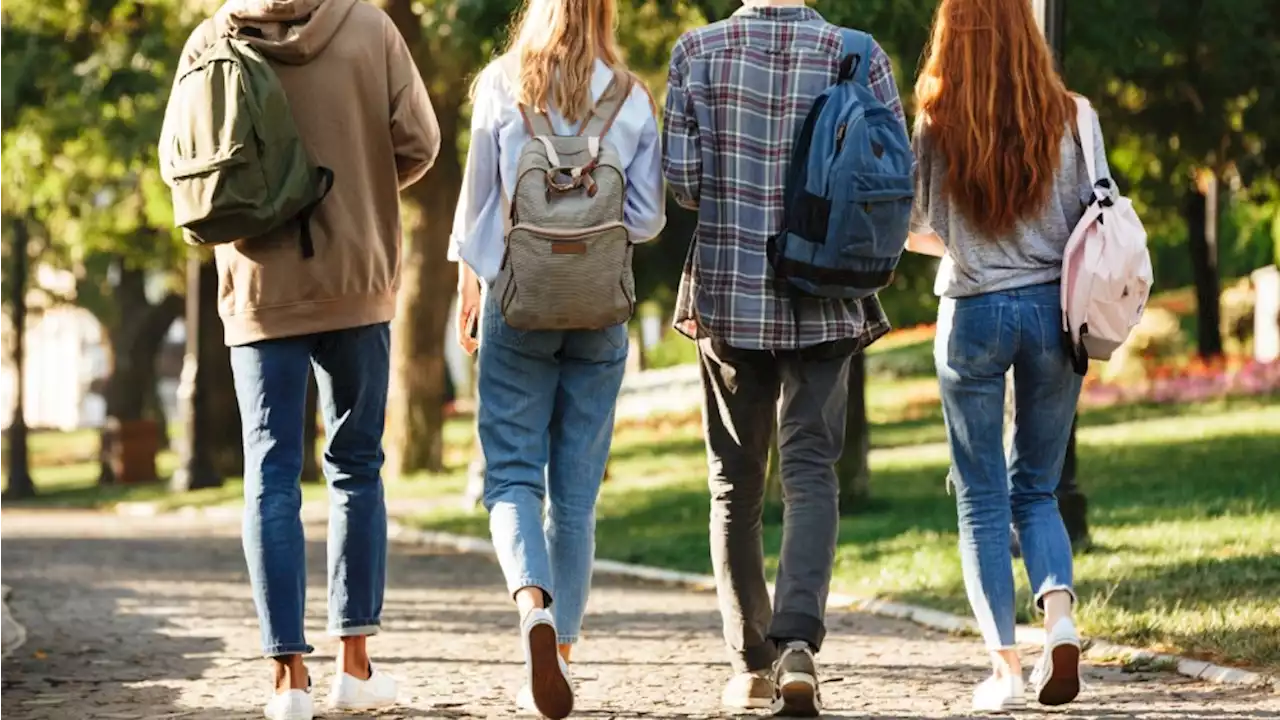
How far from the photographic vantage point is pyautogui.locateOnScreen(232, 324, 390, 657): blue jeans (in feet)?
20.2

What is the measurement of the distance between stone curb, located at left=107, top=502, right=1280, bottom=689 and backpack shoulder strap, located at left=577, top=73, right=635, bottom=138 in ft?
8.49

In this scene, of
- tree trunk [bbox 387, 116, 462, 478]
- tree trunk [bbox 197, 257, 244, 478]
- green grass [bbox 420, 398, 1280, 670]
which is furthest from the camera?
tree trunk [bbox 197, 257, 244, 478]

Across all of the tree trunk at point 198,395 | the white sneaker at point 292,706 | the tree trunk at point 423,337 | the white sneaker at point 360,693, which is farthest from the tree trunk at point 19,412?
the white sneaker at point 292,706

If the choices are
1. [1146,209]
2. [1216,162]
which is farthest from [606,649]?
[1146,209]

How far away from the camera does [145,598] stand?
37.3 ft

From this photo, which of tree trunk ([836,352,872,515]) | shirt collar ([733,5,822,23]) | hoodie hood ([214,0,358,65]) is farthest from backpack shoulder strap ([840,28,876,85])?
tree trunk ([836,352,872,515])

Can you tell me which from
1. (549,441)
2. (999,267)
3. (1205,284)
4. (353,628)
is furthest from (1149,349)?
(353,628)

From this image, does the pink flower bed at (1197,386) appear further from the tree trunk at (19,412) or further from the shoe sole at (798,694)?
the shoe sole at (798,694)

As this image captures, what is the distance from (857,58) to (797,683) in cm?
169

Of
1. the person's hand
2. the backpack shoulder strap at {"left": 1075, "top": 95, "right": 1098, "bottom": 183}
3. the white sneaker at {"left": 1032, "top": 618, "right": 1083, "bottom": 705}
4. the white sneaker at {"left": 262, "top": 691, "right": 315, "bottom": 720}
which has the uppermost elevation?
the backpack shoulder strap at {"left": 1075, "top": 95, "right": 1098, "bottom": 183}

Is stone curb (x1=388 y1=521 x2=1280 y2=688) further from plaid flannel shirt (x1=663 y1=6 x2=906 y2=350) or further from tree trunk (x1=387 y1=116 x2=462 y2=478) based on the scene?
tree trunk (x1=387 y1=116 x2=462 y2=478)

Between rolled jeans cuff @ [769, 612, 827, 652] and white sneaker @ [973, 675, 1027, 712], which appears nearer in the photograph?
rolled jeans cuff @ [769, 612, 827, 652]

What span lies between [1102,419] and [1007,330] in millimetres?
15478

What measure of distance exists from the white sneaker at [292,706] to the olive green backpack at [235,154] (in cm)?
124
